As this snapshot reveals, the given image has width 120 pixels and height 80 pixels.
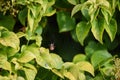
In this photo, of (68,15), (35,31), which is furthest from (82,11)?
(35,31)

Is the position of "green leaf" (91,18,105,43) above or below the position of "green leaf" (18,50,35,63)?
above


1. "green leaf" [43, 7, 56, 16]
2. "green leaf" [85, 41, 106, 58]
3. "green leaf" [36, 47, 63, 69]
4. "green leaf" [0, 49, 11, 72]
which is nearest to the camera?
"green leaf" [0, 49, 11, 72]

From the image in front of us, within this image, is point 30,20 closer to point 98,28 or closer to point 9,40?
point 9,40

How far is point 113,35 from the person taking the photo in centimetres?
211

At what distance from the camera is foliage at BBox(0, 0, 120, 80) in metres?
1.93

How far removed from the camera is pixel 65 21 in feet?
7.13

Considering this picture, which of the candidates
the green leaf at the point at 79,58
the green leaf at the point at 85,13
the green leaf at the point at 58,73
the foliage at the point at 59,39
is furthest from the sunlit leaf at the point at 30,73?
the green leaf at the point at 85,13

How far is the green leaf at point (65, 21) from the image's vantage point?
2.15 meters

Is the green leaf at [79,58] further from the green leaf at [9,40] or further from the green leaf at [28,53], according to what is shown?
the green leaf at [9,40]

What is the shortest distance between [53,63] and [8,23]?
351mm

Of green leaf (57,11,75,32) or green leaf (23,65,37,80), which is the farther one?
green leaf (57,11,75,32)

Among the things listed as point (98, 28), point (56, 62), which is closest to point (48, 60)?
point (56, 62)

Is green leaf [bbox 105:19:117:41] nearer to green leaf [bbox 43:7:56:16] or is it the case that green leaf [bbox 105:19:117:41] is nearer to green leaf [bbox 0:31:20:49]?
green leaf [bbox 43:7:56:16]

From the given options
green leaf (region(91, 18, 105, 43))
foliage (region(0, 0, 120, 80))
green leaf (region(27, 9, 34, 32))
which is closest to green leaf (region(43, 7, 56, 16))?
foliage (region(0, 0, 120, 80))
